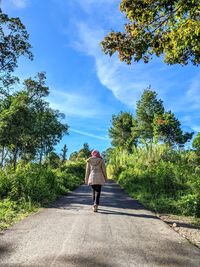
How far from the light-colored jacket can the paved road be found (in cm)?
194

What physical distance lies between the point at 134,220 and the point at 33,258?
167 inches

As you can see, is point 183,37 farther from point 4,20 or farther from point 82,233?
point 4,20

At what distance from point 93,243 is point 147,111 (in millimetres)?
52520

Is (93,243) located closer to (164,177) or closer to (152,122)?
(164,177)

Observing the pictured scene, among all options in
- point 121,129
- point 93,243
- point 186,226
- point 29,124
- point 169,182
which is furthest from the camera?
point 121,129

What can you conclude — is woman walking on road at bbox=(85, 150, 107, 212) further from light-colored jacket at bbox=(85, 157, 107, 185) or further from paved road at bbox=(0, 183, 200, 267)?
paved road at bbox=(0, 183, 200, 267)

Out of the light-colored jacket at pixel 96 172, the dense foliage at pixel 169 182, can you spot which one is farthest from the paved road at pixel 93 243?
the dense foliage at pixel 169 182

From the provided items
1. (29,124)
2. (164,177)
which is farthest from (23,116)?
(164,177)

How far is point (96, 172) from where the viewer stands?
11016 mm

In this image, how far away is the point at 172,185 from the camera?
1420cm

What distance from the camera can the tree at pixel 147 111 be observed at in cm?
5709

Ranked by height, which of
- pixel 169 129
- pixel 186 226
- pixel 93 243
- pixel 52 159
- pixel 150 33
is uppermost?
pixel 169 129

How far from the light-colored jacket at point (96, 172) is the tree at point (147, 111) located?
46.2 m

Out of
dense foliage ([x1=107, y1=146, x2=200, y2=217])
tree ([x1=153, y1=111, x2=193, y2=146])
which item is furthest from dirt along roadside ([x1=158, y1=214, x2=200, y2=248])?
tree ([x1=153, y1=111, x2=193, y2=146])
